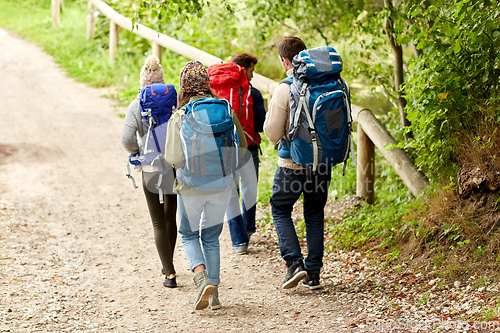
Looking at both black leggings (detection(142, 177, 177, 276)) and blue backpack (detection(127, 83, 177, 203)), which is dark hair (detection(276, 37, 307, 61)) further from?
black leggings (detection(142, 177, 177, 276))

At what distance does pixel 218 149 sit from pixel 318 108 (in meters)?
0.77

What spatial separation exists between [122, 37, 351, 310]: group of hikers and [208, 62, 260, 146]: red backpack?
0.55 meters

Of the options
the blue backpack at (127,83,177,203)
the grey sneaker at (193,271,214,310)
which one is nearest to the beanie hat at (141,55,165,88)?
the blue backpack at (127,83,177,203)

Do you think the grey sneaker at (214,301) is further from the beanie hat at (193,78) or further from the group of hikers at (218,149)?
the beanie hat at (193,78)

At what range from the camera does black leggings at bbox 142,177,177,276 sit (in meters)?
4.24

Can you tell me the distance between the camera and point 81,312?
3930mm

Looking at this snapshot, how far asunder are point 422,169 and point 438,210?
27.0 inches

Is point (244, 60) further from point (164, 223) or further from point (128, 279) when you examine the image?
point (128, 279)

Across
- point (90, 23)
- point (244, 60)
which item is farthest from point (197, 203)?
point (90, 23)

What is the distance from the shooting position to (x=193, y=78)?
11.9 feet

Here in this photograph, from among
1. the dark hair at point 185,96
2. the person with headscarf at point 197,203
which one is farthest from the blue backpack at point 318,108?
the dark hair at point 185,96

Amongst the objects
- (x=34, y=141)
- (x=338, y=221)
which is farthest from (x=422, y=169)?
(x=34, y=141)

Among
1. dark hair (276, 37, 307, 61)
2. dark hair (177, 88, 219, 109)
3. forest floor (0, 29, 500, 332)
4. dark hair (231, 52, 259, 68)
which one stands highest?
dark hair (276, 37, 307, 61)

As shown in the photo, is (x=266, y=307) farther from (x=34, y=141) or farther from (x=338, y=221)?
(x=34, y=141)
